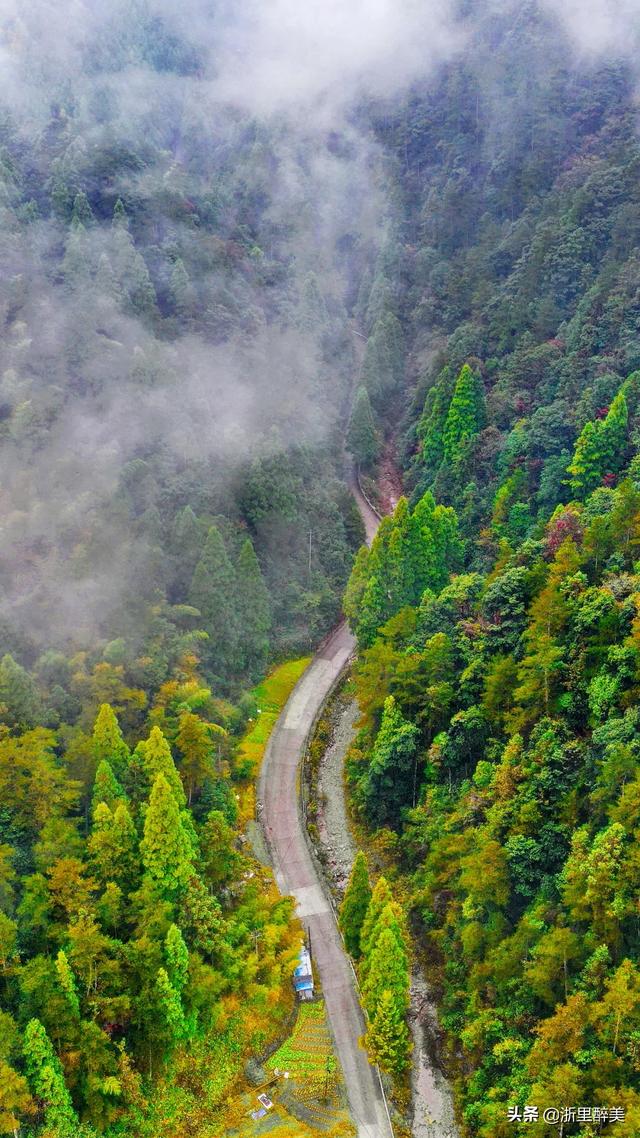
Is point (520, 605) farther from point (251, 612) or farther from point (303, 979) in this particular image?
point (303, 979)

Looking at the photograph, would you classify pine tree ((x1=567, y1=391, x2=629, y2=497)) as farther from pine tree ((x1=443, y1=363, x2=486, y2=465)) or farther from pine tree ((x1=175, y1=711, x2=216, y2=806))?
pine tree ((x1=175, y1=711, x2=216, y2=806))

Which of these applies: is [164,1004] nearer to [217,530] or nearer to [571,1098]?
[571,1098]

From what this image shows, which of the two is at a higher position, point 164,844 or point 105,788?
point 105,788

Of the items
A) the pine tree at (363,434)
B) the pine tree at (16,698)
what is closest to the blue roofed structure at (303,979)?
the pine tree at (16,698)

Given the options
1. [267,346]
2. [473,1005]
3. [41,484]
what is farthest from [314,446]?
[473,1005]

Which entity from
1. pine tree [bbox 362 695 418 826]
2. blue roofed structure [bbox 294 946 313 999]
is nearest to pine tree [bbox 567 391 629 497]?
pine tree [bbox 362 695 418 826]

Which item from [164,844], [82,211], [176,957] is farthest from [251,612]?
[82,211]
